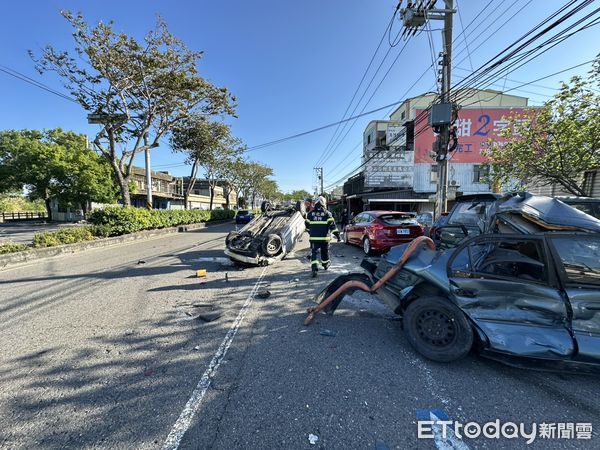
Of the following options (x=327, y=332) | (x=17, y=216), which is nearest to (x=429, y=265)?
(x=327, y=332)

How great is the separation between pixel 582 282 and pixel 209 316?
4.38 m

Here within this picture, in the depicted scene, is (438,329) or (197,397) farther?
(438,329)

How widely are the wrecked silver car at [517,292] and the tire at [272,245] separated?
475cm

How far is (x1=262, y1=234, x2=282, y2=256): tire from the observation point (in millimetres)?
7422

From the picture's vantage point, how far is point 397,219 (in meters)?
8.27

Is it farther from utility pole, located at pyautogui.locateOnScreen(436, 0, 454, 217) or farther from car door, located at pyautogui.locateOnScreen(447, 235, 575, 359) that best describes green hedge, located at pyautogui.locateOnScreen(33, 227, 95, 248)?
utility pole, located at pyautogui.locateOnScreen(436, 0, 454, 217)

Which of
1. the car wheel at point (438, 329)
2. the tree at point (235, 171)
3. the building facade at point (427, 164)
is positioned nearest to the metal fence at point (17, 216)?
the tree at point (235, 171)

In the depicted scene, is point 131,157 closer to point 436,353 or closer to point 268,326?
point 268,326

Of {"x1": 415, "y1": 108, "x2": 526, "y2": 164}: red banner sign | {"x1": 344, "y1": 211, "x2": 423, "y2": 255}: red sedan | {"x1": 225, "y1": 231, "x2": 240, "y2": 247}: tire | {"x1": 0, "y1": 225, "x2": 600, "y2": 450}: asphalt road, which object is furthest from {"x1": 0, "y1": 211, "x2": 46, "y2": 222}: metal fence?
{"x1": 415, "y1": 108, "x2": 526, "y2": 164}: red banner sign

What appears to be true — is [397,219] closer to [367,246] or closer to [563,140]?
[367,246]

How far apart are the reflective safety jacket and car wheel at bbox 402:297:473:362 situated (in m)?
3.49

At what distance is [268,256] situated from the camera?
752 cm

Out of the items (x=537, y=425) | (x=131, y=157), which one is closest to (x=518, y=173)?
(x=537, y=425)

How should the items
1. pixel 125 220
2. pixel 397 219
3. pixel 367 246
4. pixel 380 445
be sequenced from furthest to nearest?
pixel 125 220 < pixel 367 246 < pixel 397 219 < pixel 380 445
